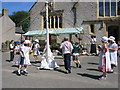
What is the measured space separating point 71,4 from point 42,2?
4.17 m

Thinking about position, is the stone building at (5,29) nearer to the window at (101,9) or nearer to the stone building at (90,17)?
the stone building at (90,17)

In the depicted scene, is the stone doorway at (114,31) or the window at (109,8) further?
the stone doorway at (114,31)

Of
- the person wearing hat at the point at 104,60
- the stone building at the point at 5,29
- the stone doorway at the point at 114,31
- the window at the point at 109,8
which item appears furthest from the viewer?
the stone building at the point at 5,29

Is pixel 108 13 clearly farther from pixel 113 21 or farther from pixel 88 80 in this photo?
pixel 88 80

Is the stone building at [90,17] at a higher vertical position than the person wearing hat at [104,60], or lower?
higher

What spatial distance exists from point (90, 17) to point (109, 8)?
247 centimetres

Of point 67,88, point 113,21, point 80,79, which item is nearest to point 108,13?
point 113,21

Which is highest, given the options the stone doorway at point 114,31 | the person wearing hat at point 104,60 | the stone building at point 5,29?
the stone building at point 5,29

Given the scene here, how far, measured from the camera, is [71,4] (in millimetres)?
21859

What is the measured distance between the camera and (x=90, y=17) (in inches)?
828

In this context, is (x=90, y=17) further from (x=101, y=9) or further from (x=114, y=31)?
(x=114, y=31)

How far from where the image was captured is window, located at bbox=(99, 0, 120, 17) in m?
20.2

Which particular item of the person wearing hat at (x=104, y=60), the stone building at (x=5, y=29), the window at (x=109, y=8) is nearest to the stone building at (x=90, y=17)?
the window at (x=109, y=8)

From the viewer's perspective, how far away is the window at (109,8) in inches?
795
